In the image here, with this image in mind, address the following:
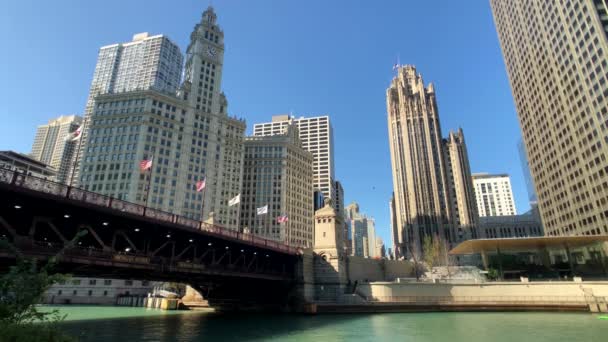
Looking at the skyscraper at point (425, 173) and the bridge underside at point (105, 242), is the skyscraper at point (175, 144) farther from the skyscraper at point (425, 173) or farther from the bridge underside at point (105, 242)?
the skyscraper at point (425, 173)

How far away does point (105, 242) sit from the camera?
3719 cm

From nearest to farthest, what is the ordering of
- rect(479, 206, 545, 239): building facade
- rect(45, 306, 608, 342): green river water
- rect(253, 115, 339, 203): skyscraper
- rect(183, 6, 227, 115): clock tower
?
1. rect(45, 306, 608, 342): green river water
2. rect(183, 6, 227, 115): clock tower
3. rect(479, 206, 545, 239): building facade
4. rect(253, 115, 339, 203): skyscraper

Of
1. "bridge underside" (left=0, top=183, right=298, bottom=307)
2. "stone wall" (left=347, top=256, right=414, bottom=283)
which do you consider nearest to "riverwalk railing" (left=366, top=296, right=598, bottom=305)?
"stone wall" (left=347, top=256, right=414, bottom=283)

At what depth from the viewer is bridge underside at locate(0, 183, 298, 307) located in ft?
85.4

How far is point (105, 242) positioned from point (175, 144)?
7471cm

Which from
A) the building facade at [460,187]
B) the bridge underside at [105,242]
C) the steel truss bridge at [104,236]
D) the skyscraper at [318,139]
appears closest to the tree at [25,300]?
the bridge underside at [105,242]

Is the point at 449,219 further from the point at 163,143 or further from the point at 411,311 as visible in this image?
the point at 163,143

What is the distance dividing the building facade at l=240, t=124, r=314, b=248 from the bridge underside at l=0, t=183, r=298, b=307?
75.4 meters

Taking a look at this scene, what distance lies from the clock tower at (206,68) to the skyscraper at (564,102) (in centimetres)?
9930

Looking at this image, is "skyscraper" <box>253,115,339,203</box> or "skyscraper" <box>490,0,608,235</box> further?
"skyscraper" <box>253,115,339,203</box>

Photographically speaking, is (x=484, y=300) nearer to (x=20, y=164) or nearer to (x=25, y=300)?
(x=25, y=300)

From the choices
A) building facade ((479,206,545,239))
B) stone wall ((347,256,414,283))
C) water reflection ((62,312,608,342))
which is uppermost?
building facade ((479,206,545,239))

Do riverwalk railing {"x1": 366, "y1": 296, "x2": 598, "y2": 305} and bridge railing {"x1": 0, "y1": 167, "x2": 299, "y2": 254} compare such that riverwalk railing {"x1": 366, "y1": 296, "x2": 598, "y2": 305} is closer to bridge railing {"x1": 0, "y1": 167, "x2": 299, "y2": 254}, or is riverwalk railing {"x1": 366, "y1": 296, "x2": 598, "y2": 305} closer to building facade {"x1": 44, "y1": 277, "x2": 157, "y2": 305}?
bridge railing {"x1": 0, "y1": 167, "x2": 299, "y2": 254}

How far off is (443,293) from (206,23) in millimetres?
120049
